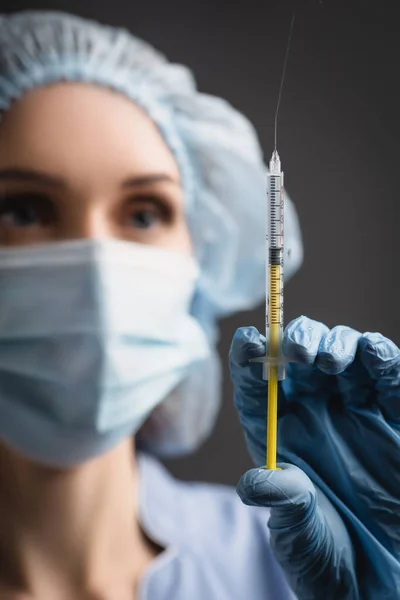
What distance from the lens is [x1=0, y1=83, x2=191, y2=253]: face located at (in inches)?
38.0

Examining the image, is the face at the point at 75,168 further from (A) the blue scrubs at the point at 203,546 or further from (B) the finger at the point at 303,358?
(A) the blue scrubs at the point at 203,546

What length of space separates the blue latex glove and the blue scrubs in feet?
1.20

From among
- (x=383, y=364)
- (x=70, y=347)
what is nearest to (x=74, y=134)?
(x=70, y=347)

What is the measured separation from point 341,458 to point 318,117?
532 millimetres

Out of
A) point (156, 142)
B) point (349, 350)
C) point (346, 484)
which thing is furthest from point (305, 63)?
point (346, 484)

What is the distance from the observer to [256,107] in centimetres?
121

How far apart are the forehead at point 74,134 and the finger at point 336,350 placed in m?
0.47

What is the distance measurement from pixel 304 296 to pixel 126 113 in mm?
455

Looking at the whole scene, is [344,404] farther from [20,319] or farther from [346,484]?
[20,319]

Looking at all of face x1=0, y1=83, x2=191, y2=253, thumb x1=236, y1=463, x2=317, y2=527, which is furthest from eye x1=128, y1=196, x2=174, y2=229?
thumb x1=236, y1=463, x2=317, y2=527

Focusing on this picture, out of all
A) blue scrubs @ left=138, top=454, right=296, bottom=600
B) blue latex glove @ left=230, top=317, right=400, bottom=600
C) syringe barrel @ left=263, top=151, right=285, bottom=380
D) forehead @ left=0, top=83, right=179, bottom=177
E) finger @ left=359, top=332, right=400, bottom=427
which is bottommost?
blue scrubs @ left=138, top=454, right=296, bottom=600

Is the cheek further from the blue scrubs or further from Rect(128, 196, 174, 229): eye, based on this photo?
the blue scrubs

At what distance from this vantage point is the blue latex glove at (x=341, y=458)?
0.67m

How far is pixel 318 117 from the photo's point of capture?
3.28 feet
